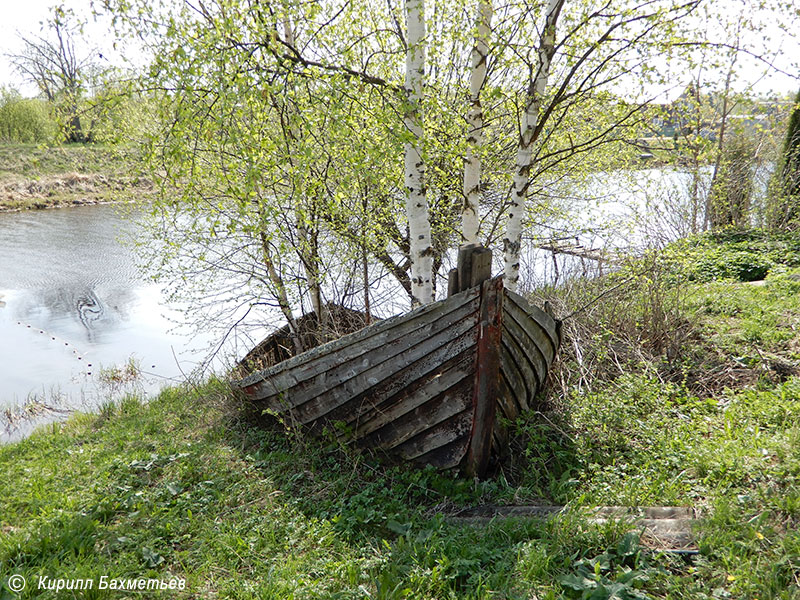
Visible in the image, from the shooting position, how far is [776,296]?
6.04m

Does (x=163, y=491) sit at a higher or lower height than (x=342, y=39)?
lower

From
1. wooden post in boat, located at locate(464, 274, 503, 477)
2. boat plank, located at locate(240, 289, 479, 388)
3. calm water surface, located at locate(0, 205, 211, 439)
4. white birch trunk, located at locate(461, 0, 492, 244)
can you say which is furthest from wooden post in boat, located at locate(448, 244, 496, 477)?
calm water surface, located at locate(0, 205, 211, 439)

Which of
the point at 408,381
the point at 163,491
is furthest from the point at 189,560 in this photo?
the point at 408,381

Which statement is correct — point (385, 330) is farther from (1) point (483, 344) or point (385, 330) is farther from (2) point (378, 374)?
(1) point (483, 344)

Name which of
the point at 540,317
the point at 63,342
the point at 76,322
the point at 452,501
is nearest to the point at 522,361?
the point at 540,317

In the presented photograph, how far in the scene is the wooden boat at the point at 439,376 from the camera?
357 cm

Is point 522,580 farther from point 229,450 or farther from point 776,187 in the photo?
point 776,187

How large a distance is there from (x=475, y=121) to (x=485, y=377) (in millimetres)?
3067

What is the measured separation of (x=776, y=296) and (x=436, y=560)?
5.45 metres

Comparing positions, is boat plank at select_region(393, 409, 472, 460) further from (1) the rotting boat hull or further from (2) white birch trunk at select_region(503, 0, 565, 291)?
(2) white birch trunk at select_region(503, 0, 565, 291)

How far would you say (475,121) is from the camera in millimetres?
5504

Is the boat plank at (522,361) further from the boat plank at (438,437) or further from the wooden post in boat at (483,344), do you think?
the boat plank at (438,437)

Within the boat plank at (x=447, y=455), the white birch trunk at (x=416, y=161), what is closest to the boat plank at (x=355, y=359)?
the boat plank at (x=447, y=455)

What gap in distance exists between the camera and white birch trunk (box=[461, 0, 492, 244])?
16.8 feet
